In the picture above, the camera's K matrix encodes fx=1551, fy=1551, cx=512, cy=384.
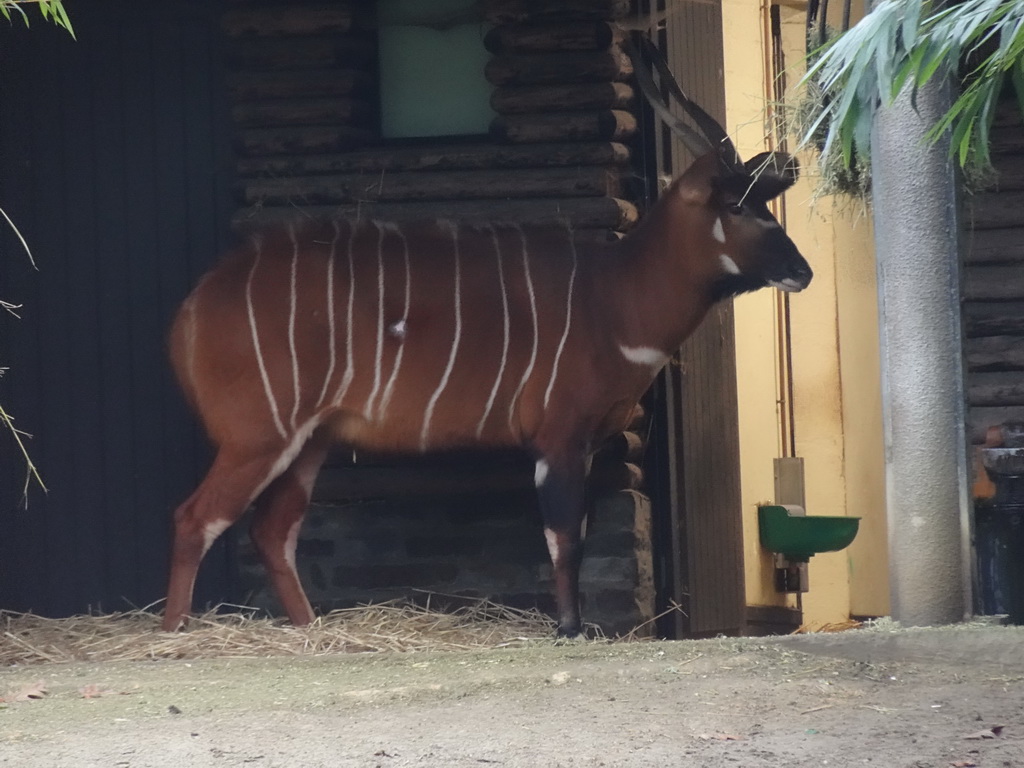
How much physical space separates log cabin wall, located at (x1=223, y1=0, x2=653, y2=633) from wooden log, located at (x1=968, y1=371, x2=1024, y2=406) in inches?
50.4

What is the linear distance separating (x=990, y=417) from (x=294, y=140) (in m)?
2.80

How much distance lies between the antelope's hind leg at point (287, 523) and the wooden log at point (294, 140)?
1.19 meters

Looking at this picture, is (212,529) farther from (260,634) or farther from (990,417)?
(990,417)

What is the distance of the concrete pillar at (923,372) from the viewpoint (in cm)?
384

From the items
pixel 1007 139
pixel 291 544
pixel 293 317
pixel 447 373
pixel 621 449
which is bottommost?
pixel 291 544

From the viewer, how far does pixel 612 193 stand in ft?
19.2

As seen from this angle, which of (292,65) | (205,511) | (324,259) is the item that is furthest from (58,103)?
(205,511)

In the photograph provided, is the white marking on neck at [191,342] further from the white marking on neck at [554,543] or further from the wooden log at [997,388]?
the wooden log at [997,388]

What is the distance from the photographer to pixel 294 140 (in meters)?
5.89

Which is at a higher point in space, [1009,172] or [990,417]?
[1009,172]

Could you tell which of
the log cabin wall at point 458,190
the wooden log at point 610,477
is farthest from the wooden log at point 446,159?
the wooden log at point 610,477

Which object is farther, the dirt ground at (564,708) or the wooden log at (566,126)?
the wooden log at (566,126)

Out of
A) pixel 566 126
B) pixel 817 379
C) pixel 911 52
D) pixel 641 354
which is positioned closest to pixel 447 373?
pixel 641 354

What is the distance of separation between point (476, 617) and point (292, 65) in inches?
86.8
